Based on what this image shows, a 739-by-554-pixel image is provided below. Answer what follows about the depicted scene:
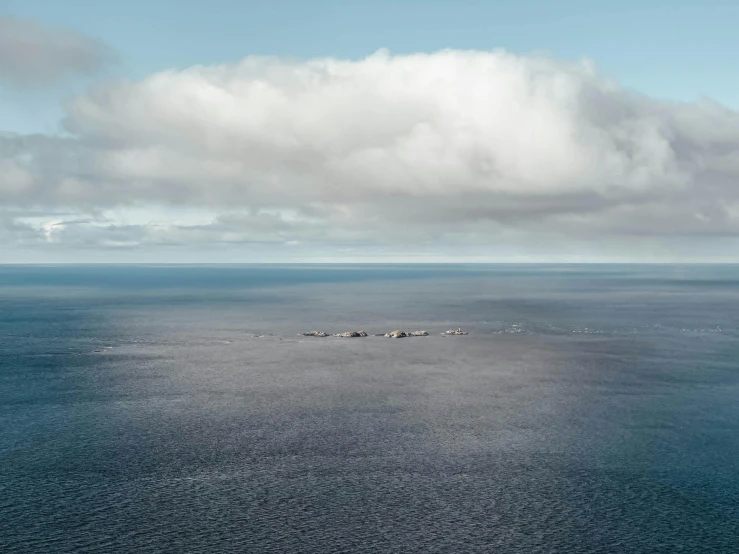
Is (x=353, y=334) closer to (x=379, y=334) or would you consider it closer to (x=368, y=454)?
(x=379, y=334)

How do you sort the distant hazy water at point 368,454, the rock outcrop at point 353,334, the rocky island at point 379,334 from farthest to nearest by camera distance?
the rock outcrop at point 353,334, the rocky island at point 379,334, the distant hazy water at point 368,454

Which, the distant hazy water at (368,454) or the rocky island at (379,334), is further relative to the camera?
the rocky island at (379,334)

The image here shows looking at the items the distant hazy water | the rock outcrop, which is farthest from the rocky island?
the distant hazy water

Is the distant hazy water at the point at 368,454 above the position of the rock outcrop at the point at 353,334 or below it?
below

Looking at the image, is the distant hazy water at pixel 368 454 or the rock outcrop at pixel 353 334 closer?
the distant hazy water at pixel 368 454

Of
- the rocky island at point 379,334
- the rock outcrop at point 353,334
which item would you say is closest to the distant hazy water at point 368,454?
the rocky island at point 379,334

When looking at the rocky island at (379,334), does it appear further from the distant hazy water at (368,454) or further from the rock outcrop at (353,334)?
the distant hazy water at (368,454)

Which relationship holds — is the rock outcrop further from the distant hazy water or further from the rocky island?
the distant hazy water

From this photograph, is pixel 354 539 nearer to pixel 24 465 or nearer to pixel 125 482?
pixel 125 482

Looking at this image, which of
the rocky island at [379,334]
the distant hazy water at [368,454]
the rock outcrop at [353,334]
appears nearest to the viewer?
the distant hazy water at [368,454]

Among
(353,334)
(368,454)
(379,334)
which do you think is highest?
(353,334)

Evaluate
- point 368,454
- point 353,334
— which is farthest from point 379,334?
point 368,454

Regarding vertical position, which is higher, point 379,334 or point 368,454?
point 379,334
